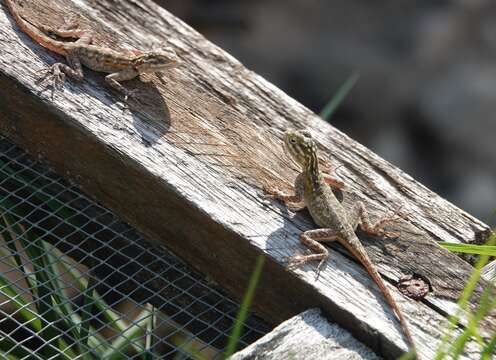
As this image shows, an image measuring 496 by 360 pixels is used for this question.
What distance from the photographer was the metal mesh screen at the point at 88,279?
3.31 m

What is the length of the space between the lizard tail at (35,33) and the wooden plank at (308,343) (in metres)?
1.53

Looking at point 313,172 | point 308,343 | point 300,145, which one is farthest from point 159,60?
point 308,343

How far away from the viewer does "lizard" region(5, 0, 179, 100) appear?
3520 mm

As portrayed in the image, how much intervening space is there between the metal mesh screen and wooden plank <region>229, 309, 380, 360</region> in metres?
0.35

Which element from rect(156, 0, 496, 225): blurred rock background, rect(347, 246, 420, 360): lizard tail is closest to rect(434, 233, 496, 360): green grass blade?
rect(347, 246, 420, 360): lizard tail

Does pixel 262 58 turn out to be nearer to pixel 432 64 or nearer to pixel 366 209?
pixel 432 64

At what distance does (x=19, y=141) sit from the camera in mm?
3500

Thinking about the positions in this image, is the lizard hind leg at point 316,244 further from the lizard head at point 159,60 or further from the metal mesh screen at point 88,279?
the lizard head at point 159,60

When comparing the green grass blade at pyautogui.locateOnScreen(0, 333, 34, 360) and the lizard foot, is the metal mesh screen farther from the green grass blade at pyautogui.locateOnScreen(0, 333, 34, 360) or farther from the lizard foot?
the lizard foot

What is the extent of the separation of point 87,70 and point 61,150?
0.48m

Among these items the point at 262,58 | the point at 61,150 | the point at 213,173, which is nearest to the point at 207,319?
the point at 213,173

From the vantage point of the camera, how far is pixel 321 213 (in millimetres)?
3525

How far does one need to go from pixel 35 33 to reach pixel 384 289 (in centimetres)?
170

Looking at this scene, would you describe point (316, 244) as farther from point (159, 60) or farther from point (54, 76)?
point (54, 76)
